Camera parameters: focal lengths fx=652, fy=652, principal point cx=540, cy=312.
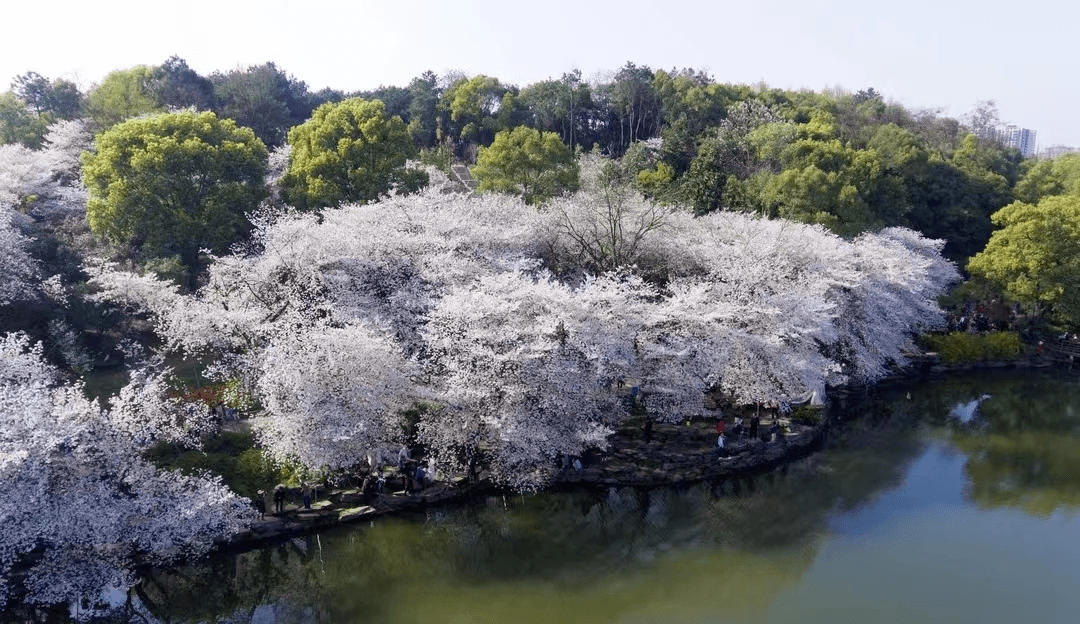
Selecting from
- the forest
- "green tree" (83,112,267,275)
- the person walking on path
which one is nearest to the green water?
the person walking on path

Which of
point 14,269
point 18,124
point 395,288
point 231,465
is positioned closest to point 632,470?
point 395,288

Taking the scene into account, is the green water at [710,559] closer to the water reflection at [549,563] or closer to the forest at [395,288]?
the water reflection at [549,563]

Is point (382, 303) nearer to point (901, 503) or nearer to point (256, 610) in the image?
point (256, 610)

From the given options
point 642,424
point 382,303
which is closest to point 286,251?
point 382,303

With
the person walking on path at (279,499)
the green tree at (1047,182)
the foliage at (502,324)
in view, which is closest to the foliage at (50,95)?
the foliage at (502,324)

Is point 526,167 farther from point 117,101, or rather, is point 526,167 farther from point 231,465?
point 117,101

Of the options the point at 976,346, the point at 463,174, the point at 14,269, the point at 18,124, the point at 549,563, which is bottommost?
the point at 549,563
